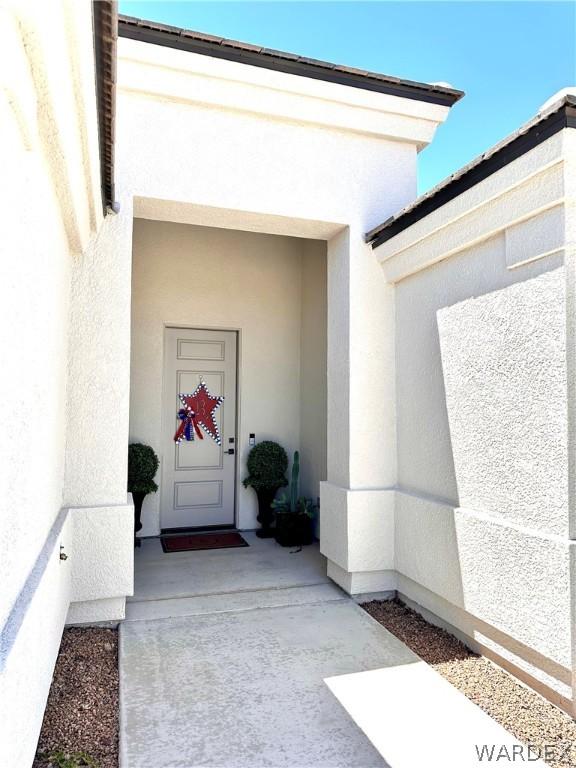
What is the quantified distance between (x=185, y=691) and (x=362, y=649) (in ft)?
5.04

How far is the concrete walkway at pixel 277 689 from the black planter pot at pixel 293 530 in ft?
5.35

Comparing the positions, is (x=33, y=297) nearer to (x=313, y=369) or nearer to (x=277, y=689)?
(x=277, y=689)

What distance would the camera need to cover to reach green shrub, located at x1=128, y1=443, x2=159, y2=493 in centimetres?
708

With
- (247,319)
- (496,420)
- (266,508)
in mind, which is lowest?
(266,508)

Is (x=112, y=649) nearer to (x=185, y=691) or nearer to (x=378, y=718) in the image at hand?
(x=185, y=691)

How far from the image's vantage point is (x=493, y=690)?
3.70 m

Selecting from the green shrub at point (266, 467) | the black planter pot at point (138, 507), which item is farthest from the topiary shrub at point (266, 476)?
the black planter pot at point (138, 507)

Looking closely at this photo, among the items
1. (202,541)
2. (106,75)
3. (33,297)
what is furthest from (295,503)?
(106,75)

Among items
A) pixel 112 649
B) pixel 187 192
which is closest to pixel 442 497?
pixel 112 649

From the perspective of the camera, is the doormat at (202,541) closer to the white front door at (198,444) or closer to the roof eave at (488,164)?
→ the white front door at (198,444)

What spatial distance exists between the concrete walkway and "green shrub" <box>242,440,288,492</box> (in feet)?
7.42

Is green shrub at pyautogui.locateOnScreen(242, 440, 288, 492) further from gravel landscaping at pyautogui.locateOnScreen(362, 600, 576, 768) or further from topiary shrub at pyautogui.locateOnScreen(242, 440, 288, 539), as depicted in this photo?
gravel landscaping at pyautogui.locateOnScreen(362, 600, 576, 768)

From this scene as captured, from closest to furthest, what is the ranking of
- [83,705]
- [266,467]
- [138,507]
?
[83,705] → [138,507] → [266,467]

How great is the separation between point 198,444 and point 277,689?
15.7 feet
